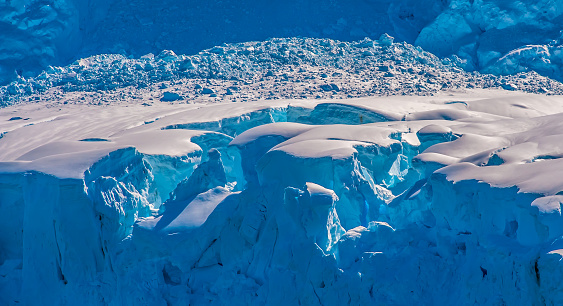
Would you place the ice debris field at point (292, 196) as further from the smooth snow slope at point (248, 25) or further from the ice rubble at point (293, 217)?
the smooth snow slope at point (248, 25)

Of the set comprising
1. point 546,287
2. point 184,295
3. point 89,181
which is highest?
point 89,181

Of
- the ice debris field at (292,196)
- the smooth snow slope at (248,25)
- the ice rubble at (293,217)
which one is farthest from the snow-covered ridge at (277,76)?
the ice rubble at (293,217)

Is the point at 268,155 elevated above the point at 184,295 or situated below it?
above

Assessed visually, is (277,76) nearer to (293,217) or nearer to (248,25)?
(248,25)

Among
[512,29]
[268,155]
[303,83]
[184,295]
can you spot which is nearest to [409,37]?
[512,29]

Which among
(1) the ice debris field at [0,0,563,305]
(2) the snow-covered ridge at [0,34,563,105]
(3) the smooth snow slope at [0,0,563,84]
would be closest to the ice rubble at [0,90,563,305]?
(1) the ice debris field at [0,0,563,305]

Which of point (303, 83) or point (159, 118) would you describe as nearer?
point (159, 118)

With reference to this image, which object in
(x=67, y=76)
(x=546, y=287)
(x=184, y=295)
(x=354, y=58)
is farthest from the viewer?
(x=67, y=76)

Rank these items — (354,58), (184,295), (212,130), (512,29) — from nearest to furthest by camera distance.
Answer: (184,295) < (212,130) < (354,58) < (512,29)

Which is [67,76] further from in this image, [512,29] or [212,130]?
[512,29]
